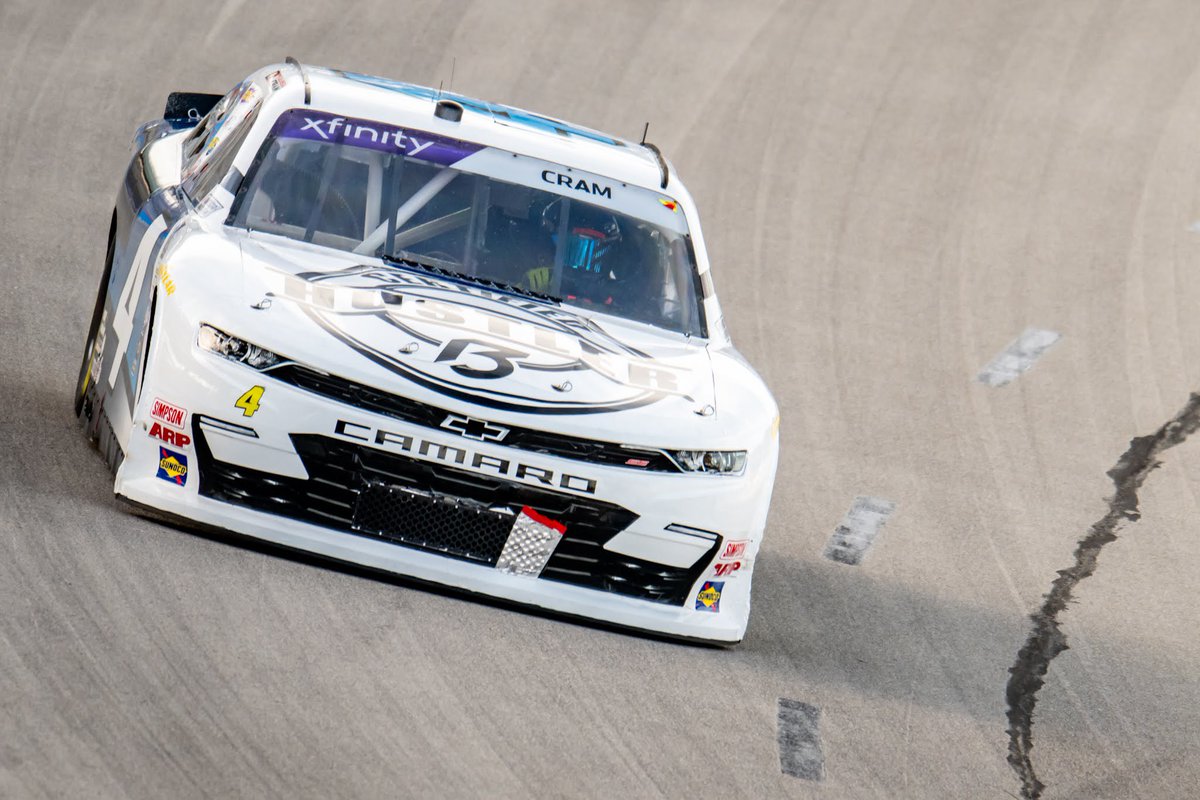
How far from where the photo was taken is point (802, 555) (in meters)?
7.44

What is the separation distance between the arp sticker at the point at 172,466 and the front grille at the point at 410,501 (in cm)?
7

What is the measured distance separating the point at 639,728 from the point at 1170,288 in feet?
25.7

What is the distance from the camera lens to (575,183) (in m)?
6.82

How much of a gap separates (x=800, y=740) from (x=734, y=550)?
0.71 metres

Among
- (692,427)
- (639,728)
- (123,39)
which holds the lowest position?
(123,39)

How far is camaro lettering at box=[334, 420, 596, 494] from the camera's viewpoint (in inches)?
Result: 216

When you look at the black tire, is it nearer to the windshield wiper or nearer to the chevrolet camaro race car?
the chevrolet camaro race car

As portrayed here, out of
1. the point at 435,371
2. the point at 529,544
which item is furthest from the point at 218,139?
the point at 529,544

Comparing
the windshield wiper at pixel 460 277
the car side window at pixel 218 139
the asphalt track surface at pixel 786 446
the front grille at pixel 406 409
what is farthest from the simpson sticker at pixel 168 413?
the car side window at pixel 218 139

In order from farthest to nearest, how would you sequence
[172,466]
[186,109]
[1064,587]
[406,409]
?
[186,109] < [1064,587] < [172,466] < [406,409]

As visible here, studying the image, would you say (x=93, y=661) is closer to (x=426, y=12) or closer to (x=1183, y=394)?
(x=1183, y=394)

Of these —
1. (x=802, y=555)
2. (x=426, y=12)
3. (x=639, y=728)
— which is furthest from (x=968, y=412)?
(x=426, y=12)

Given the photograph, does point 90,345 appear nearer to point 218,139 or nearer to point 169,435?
point 218,139

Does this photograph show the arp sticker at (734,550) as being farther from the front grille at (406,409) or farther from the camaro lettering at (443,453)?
the camaro lettering at (443,453)
